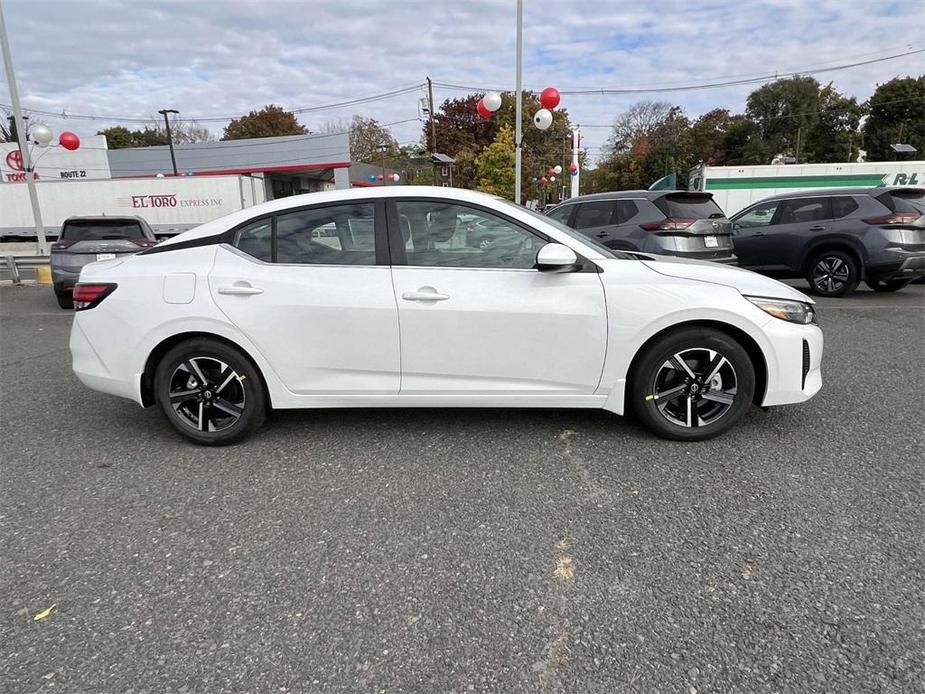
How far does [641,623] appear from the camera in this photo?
210cm

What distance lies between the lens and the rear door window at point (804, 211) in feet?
30.3

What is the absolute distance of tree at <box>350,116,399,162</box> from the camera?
69.8 metres

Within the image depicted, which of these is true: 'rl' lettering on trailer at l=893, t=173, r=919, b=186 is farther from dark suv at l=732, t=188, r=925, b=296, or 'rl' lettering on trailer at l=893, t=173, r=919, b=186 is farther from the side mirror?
the side mirror

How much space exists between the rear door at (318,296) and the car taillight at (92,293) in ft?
2.28

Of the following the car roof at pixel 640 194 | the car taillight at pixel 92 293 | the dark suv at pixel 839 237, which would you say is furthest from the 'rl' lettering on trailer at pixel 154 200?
the car taillight at pixel 92 293

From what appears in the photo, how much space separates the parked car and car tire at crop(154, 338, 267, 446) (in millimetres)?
6787

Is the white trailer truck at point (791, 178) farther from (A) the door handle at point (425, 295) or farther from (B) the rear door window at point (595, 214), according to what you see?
(A) the door handle at point (425, 295)

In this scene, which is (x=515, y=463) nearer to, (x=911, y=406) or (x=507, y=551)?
(x=507, y=551)

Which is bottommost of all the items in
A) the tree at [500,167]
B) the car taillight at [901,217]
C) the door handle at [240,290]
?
the door handle at [240,290]

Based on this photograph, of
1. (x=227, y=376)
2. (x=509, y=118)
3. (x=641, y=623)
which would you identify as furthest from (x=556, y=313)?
(x=509, y=118)

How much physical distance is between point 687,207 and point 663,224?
1.68 feet

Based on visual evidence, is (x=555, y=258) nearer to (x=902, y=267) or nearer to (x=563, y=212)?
(x=563, y=212)

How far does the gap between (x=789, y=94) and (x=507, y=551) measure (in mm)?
67303

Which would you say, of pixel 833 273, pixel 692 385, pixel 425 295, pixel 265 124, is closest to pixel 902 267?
pixel 833 273
